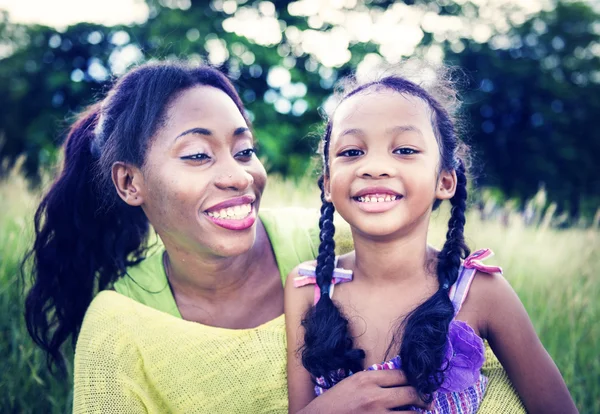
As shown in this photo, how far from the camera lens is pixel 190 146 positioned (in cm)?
224

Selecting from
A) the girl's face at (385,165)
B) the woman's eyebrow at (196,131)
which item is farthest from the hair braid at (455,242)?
the woman's eyebrow at (196,131)

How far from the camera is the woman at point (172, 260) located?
211cm

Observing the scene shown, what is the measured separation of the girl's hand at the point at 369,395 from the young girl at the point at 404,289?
29 millimetres

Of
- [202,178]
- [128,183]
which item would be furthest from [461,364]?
[128,183]

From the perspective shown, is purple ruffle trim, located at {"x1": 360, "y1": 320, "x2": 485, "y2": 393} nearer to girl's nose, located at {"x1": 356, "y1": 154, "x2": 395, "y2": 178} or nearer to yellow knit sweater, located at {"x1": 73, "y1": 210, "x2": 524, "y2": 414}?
yellow knit sweater, located at {"x1": 73, "y1": 210, "x2": 524, "y2": 414}

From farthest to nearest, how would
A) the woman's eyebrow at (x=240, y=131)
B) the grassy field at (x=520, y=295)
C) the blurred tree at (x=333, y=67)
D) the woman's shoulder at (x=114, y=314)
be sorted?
the blurred tree at (x=333, y=67) < the grassy field at (x=520, y=295) < the woman's eyebrow at (x=240, y=131) < the woman's shoulder at (x=114, y=314)

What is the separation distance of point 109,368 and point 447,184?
142 cm

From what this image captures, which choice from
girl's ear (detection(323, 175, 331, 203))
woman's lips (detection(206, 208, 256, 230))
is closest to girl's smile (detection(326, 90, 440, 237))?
girl's ear (detection(323, 175, 331, 203))

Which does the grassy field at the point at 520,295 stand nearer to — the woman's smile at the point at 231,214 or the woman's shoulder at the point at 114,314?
the woman's smile at the point at 231,214

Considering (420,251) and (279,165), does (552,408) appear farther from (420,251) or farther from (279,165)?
(279,165)

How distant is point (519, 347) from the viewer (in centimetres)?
191

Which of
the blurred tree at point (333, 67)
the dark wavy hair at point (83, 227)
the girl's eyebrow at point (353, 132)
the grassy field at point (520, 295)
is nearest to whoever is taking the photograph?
the girl's eyebrow at point (353, 132)

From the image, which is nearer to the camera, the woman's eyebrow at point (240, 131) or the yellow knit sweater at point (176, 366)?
the yellow knit sweater at point (176, 366)

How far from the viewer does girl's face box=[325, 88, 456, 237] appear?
190 centimetres
